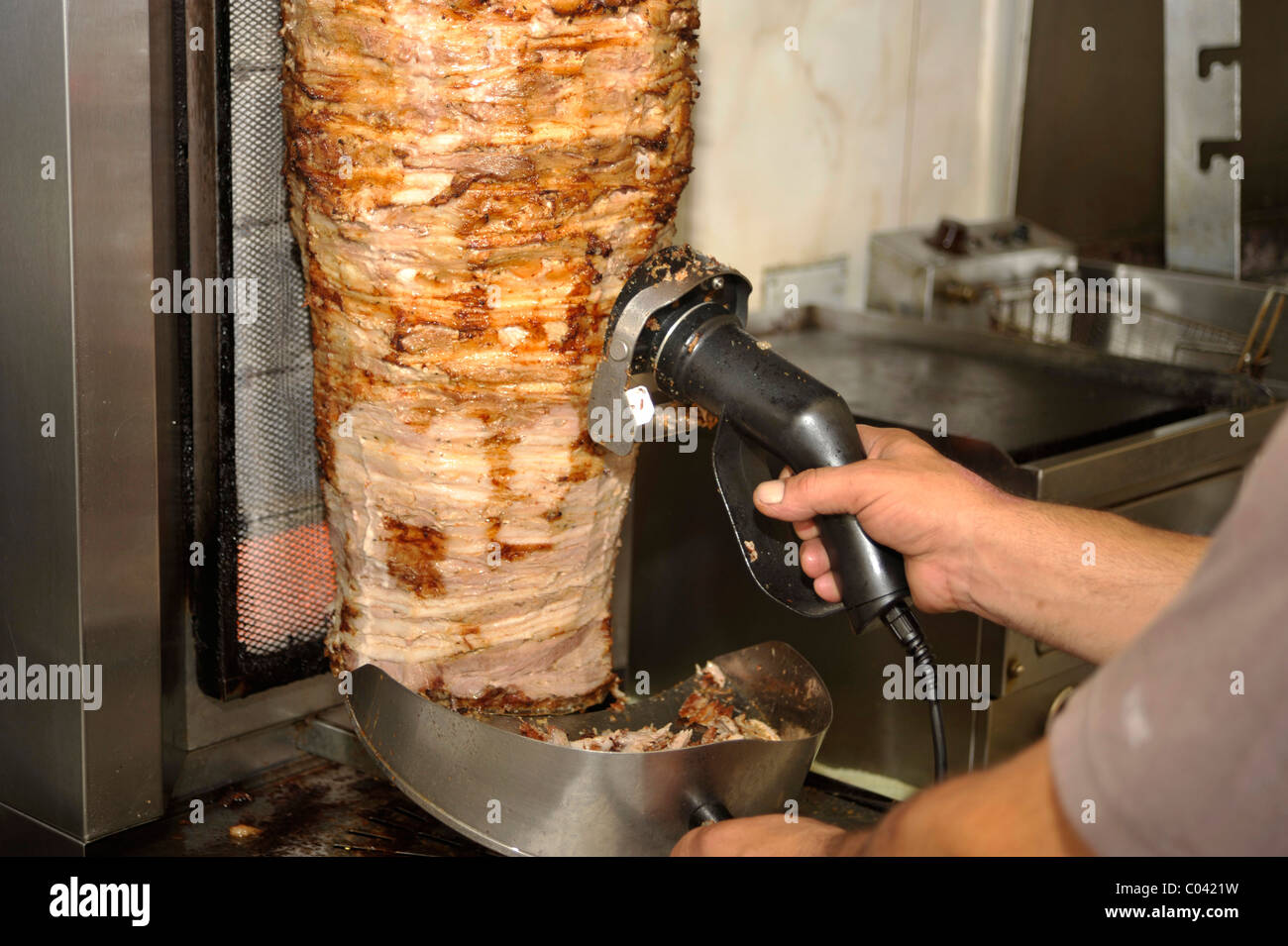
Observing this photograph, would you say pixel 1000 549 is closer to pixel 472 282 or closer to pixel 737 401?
pixel 737 401

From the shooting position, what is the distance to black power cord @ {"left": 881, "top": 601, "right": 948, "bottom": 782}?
116 cm

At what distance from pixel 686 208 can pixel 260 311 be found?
106cm

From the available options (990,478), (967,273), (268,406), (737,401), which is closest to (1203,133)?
(967,273)

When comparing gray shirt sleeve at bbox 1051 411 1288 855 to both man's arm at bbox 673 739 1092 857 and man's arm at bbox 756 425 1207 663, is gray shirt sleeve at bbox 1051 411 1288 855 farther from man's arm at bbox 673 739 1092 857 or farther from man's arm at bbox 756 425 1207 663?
man's arm at bbox 756 425 1207 663

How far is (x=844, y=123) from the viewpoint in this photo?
2.61 metres

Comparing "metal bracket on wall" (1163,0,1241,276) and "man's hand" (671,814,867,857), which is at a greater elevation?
"metal bracket on wall" (1163,0,1241,276)

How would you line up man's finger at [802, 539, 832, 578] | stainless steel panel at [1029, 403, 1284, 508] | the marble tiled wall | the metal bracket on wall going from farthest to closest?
the metal bracket on wall
the marble tiled wall
stainless steel panel at [1029, 403, 1284, 508]
man's finger at [802, 539, 832, 578]

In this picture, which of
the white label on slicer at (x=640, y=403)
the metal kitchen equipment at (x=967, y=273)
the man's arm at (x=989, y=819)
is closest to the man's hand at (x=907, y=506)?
the white label on slicer at (x=640, y=403)

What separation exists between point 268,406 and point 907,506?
67 centimetres

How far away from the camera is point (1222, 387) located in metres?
2.02

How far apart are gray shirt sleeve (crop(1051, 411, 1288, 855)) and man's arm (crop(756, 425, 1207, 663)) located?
0.56m

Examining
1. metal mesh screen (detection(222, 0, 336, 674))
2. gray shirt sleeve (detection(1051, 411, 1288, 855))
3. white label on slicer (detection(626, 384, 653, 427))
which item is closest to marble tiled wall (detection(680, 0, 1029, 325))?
metal mesh screen (detection(222, 0, 336, 674))

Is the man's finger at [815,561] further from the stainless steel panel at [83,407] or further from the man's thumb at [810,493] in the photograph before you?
the stainless steel panel at [83,407]
